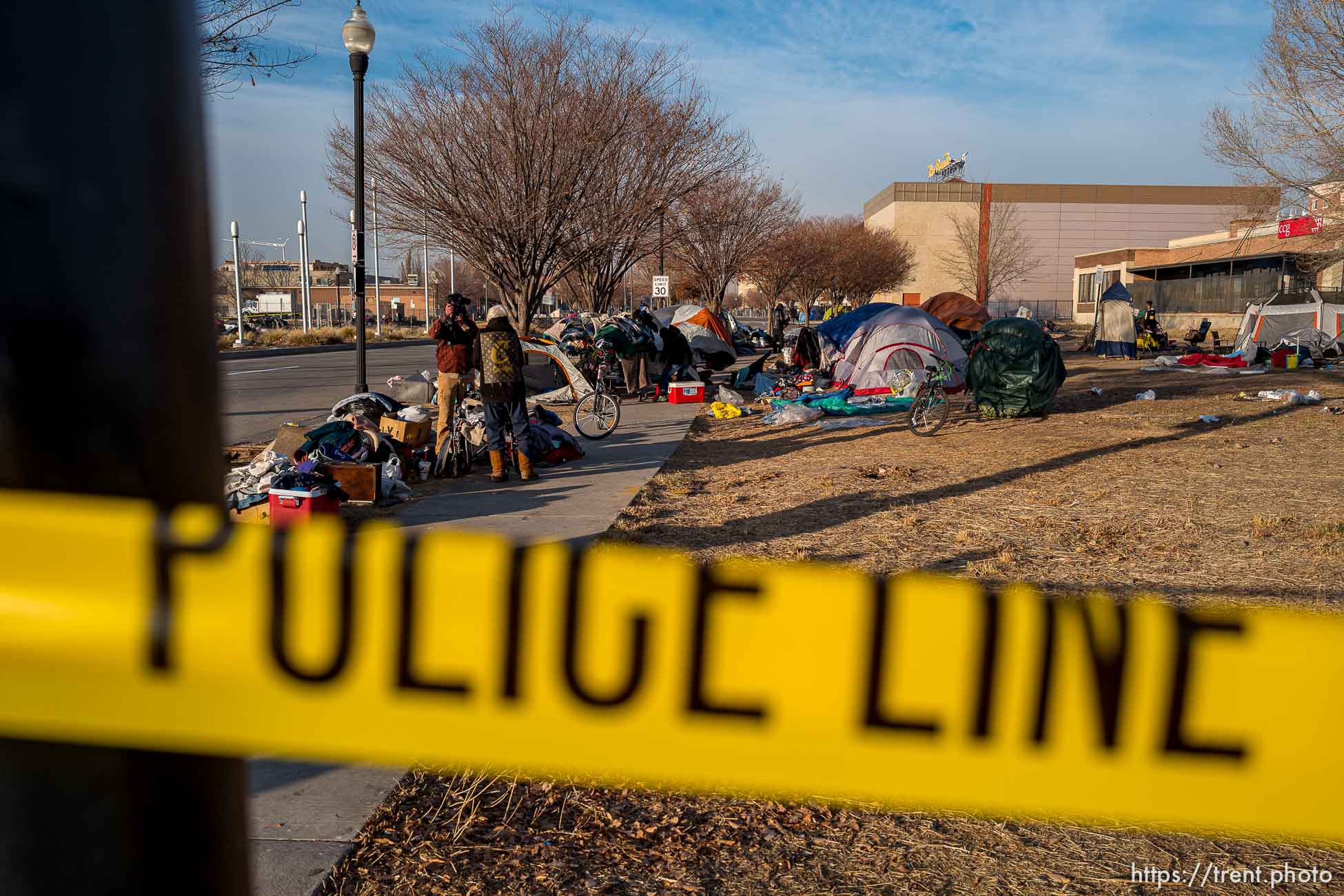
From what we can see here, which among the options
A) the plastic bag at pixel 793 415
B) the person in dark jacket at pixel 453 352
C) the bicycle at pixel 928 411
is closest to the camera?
the person in dark jacket at pixel 453 352

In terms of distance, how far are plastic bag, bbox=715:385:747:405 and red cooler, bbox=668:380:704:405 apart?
1.28ft

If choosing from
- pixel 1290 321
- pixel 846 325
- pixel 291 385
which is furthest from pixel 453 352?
pixel 1290 321

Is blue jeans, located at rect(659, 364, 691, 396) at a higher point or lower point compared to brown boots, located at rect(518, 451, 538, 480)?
higher

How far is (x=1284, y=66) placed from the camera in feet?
55.1

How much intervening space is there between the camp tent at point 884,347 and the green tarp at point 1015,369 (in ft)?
4.66

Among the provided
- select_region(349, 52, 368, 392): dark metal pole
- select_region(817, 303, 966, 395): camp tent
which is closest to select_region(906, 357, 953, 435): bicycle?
select_region(817, 303, 966, 395): camp tent

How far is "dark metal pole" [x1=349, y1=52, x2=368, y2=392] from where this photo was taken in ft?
42.6

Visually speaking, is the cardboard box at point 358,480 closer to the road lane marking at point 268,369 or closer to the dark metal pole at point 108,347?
the dark metal pole at point 108,347

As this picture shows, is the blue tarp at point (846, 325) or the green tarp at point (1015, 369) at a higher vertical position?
the blue tarp at point (846, 325)

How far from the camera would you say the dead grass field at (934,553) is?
3014mm

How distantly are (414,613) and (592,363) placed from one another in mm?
17008

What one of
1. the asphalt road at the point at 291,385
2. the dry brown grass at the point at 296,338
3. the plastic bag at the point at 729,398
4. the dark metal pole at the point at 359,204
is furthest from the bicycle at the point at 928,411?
the dry brown grass at the point at 296,338

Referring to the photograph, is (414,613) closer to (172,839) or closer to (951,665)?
(172,839)

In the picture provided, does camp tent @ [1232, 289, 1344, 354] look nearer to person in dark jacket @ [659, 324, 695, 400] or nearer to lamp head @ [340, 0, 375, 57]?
person in dark jacket @ [659, 324, 695, 400]
